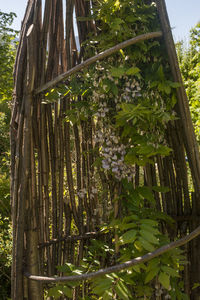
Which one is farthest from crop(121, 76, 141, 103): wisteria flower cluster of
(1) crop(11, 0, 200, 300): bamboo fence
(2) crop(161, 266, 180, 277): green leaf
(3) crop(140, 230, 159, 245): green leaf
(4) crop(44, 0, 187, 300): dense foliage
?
(2) crop(161, 266, 180, 277): green leaf

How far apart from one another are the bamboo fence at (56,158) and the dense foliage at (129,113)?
0.06 m

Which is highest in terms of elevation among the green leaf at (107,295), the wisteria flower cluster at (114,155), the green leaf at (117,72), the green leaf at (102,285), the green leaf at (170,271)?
the green leaf at (117,72)

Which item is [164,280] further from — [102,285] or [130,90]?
[130,90]

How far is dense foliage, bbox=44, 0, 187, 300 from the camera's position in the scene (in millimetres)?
975

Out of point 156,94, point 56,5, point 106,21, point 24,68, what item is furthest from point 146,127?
point 56,5

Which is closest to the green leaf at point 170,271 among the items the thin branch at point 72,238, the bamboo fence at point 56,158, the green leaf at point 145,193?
the green leaf at point 145,193

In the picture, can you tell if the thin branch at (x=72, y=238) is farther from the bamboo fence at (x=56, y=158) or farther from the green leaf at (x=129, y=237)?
the green leaf at (x=129, y=237)

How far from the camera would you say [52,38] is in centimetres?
126

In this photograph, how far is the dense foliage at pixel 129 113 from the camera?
38.4 inches

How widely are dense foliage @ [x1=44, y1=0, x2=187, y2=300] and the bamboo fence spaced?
0.06 m

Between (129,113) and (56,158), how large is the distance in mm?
449

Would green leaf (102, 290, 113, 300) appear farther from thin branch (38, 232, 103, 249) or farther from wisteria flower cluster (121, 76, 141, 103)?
wisteria flower cluster (121, 76, 141, 103)

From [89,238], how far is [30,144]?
496 millimetres

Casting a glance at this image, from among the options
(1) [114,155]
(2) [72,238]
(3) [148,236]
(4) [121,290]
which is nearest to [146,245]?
(3) [148,236]
